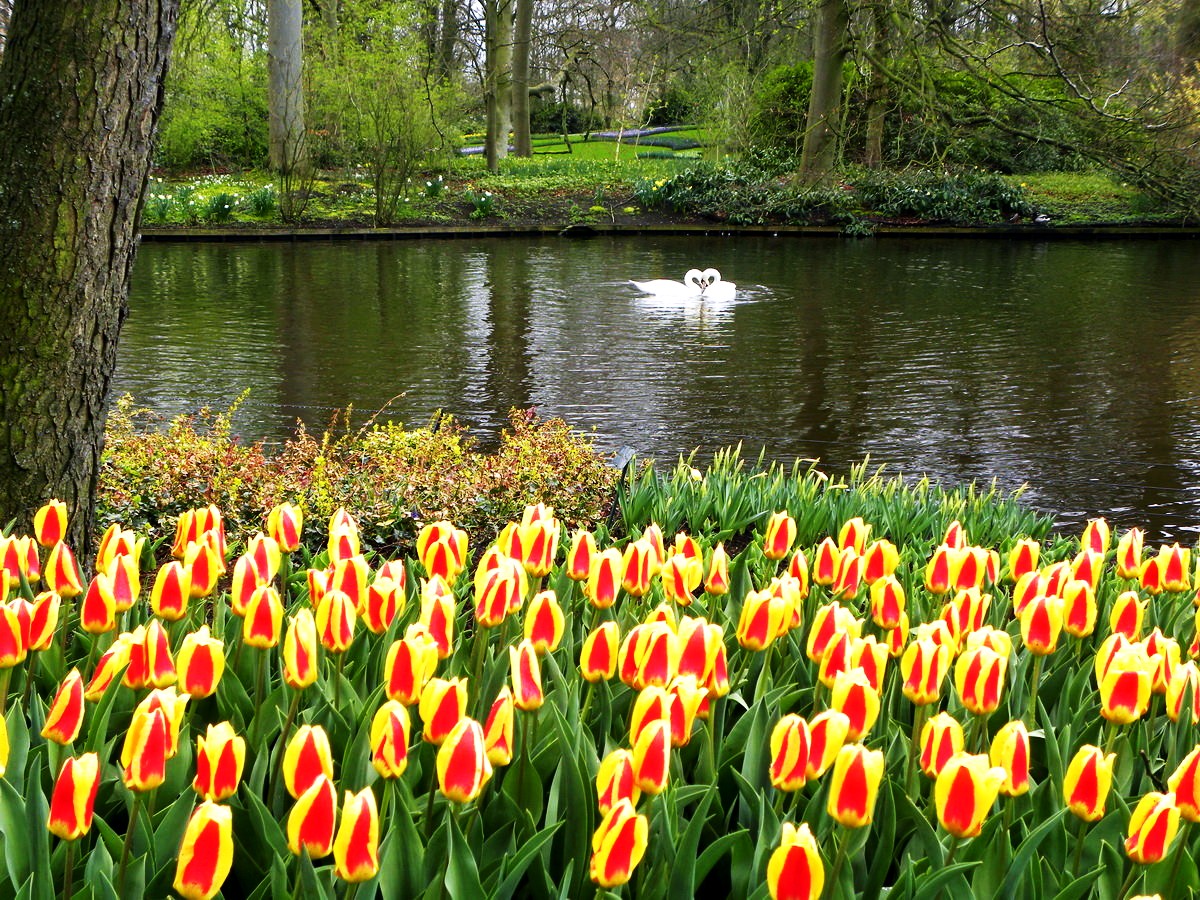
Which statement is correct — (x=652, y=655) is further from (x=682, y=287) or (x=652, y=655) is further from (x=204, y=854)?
(x=682, y=287)

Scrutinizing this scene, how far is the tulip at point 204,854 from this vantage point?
4.31ft

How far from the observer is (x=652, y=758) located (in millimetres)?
1516

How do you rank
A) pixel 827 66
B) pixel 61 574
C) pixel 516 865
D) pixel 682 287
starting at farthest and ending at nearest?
pixel 827 66
pixel 682 287
pixel 61 574
pixel 516 865

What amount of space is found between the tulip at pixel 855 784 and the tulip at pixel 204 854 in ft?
2.38

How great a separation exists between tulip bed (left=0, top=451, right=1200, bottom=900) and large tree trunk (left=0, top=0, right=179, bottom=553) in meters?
1.00

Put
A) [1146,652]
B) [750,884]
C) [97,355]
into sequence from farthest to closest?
1. [97,355]
2. [1146,652]
3. [750,884]

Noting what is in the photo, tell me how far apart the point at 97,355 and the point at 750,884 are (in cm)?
264

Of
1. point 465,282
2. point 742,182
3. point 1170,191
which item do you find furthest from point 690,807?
point 742,182

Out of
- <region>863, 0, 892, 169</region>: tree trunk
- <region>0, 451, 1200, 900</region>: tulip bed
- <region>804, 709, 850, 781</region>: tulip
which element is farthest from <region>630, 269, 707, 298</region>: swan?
<region>804, 709, 850, 781</region>: tulip

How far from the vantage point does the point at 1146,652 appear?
2.00 meters

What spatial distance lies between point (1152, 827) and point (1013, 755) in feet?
0.72

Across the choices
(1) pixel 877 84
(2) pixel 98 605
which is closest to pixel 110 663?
(2) pixel 98 605

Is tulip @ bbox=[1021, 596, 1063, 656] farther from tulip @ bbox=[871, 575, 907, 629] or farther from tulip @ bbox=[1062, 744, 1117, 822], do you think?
tulip @ bbox=[1062, 744, 1117, 822]

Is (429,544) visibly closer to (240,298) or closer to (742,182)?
(240,298)
